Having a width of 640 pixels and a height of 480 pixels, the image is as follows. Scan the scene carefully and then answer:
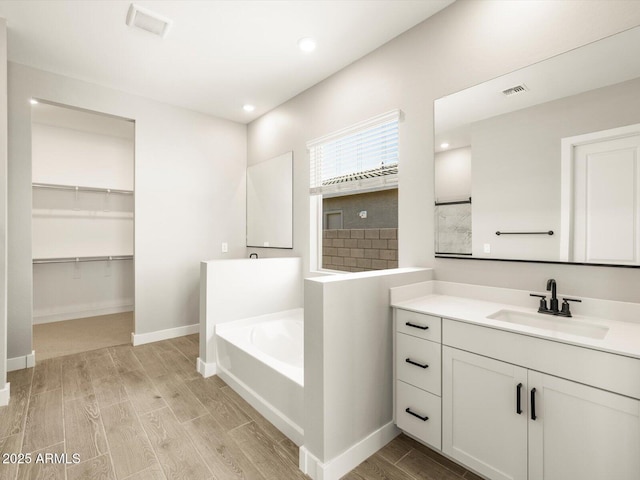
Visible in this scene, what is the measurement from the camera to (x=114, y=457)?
1.74 metres

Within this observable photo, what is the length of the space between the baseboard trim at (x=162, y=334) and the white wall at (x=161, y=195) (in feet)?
0.17

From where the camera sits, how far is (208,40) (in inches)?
100

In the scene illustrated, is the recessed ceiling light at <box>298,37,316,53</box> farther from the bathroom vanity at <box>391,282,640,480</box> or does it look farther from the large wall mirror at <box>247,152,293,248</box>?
the bathroom vanity at <box>391,282,640,480</box>

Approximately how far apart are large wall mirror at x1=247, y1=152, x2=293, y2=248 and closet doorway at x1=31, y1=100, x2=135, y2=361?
186 cm

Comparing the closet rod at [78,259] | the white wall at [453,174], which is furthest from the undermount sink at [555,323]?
the closet rod at [78,259]

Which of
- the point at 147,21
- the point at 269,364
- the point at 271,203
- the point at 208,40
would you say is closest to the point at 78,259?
the point at 271,203

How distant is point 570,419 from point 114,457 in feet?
7.23

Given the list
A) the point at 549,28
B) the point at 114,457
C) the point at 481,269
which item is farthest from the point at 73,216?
the point at 549,28

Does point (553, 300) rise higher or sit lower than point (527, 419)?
higher

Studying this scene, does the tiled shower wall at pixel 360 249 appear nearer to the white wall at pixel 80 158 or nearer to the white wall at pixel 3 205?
the white wall at pixel 3 205

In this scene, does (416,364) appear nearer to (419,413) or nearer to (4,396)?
(419,413)

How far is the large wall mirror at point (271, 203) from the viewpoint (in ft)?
11.7

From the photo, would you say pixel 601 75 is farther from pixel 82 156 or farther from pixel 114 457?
pixel 82 156

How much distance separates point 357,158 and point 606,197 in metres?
1.77
